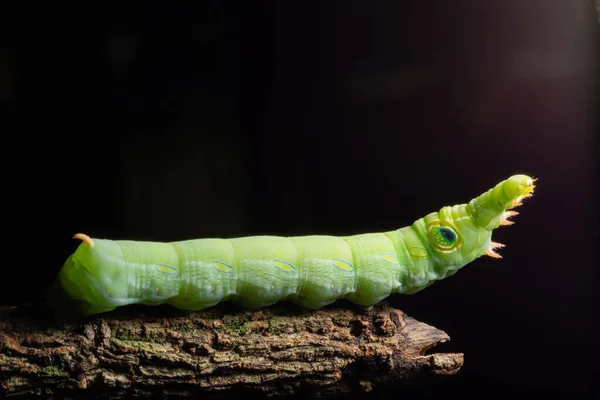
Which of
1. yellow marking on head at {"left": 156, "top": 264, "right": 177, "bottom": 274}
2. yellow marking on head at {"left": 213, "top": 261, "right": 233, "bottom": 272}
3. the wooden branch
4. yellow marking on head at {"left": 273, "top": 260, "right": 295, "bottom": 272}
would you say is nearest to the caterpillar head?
the wooden branch

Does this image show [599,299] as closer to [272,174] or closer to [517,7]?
[517,7]

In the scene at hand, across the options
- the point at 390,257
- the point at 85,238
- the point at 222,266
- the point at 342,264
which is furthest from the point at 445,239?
the point at 85,238

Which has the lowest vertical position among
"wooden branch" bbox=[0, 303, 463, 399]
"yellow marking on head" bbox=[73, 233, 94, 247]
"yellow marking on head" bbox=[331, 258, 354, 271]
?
"wooden branch" bbox=[0, 303, 463, 399]

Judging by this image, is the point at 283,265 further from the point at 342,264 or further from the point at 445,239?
the point at 445,239

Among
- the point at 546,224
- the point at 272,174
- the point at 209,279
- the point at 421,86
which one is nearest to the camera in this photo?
the point at 209,279

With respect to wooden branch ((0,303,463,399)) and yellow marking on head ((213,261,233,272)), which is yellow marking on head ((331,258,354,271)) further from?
yellow marking on head ((213,261,233,272))

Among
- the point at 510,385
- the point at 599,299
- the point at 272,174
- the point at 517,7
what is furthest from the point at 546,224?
the point at 272,174
